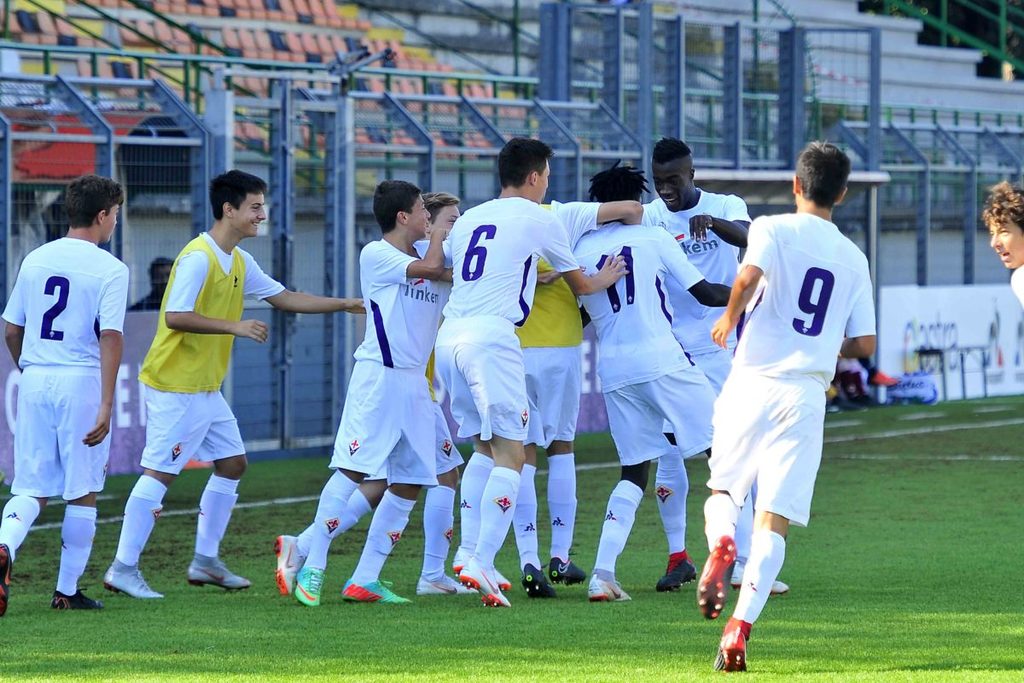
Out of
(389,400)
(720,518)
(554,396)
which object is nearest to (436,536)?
(389,400)

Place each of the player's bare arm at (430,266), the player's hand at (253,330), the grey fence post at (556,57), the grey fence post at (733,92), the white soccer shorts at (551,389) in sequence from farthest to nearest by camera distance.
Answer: the grey fence post at (733,92) → the grey fence post at (556,57) → the white soccer shorts at (551,389) → the player's bare arm at (430,266) → the player's hand at (253,330)

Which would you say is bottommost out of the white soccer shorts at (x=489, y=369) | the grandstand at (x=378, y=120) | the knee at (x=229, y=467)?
the knee at (x=229, y=467)

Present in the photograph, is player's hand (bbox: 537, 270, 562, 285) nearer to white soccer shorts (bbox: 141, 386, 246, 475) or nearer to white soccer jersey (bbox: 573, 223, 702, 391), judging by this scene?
white soccer jersey (bbox: 573, 223, 702, 391)

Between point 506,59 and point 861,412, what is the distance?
8.94 metres

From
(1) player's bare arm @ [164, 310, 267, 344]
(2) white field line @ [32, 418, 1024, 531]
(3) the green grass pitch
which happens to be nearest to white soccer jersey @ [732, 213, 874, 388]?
(3) the green grass pitch

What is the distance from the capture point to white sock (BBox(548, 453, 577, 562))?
748 cm

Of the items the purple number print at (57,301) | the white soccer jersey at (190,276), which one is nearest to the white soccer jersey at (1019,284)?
the white soccer jersey at (190,276)

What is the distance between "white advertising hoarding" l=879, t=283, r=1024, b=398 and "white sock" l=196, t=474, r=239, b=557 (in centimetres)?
1247

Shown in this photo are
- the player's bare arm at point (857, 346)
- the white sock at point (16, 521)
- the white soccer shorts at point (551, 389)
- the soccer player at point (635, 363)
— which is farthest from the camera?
the white soccer shorts at point (551, 389)

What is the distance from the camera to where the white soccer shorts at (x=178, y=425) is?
7.24m

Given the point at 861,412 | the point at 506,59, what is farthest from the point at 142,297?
the point at 506,59

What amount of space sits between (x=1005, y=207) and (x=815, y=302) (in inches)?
40.8

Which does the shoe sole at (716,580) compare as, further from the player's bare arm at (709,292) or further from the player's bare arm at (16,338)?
the player's bare arm at (16,338)

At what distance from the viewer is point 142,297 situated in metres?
13.0
